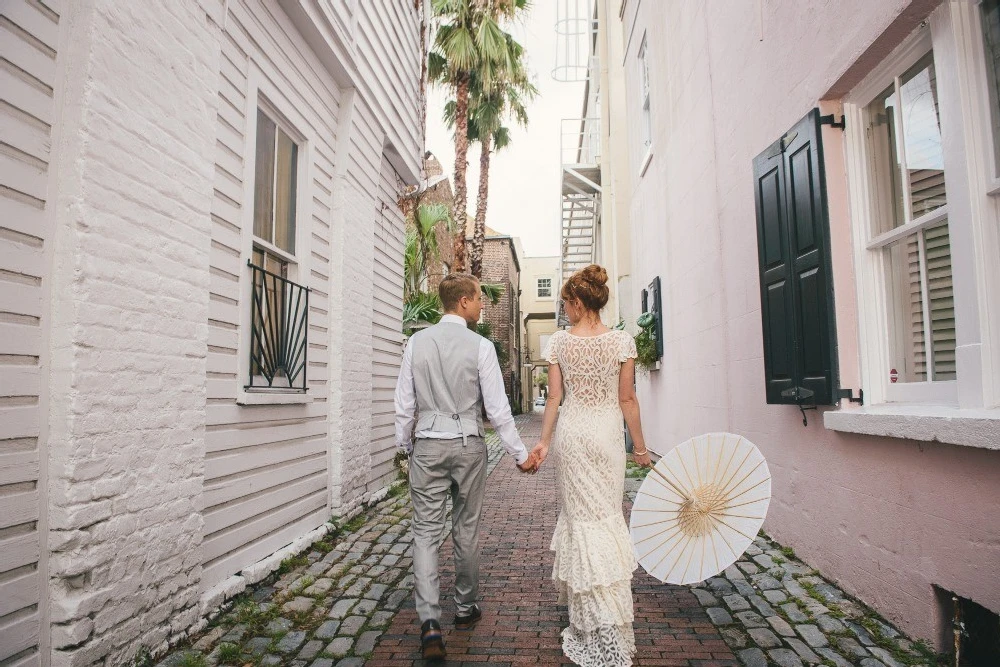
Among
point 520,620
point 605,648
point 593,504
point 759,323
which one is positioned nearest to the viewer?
point 605,648

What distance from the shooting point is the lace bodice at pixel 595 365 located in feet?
11.0

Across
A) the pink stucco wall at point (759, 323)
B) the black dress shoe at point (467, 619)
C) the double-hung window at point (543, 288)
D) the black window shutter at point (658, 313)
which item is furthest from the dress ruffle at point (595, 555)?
the double-hung window at point (543, 288)

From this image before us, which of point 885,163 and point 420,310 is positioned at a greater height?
point 420,310

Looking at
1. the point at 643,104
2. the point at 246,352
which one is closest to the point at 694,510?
the point at 246,352

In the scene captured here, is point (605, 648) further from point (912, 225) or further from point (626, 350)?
point (912, 225)

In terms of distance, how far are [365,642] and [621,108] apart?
11102 millimetres

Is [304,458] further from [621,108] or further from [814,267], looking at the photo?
[621,108]

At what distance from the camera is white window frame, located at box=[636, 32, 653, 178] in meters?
9.71

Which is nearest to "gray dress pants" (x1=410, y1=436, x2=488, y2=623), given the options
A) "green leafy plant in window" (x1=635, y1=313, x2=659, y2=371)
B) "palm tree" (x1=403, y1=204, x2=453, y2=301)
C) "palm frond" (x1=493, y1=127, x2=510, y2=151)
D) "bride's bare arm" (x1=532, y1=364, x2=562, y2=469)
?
"bride's bare arm" (x1=532, y1=364, x2=562, y2=469)

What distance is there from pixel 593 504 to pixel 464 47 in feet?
39.8

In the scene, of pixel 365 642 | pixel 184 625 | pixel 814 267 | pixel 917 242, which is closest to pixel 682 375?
pixel 814 267

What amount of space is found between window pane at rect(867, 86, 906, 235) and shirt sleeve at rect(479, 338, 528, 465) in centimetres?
225

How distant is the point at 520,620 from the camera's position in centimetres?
364

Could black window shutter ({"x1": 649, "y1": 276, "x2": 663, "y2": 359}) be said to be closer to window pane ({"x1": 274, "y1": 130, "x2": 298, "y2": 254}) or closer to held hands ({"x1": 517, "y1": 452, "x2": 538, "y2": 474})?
window pane ({"x1": 274, "y1": 130, "x2": 298, "y2": 254})
